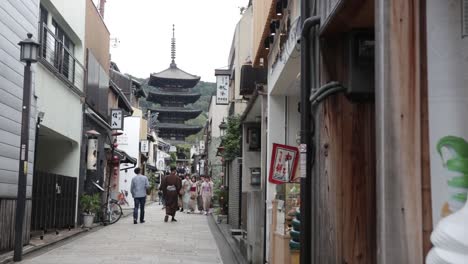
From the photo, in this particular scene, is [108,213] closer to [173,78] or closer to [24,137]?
[24,137]

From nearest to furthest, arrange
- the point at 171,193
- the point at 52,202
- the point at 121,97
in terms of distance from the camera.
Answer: the point at 52,202, the point at 171,193, the point at 121,97

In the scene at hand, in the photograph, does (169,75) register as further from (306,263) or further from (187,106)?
(306,263)

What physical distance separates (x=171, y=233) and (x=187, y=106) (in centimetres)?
5999

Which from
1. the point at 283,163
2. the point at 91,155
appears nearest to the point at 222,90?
the point at 91,155

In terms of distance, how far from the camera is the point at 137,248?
12.6m

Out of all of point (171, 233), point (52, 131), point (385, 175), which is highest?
point (52, 131)

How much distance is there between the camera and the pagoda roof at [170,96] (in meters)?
71.5

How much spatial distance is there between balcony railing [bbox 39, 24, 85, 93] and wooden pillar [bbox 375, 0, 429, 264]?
1221 cm

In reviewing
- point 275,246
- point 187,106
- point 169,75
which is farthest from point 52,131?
point 187,106

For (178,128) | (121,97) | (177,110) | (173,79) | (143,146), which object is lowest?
(143,146)

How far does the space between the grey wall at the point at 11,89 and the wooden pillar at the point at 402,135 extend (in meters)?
9.08

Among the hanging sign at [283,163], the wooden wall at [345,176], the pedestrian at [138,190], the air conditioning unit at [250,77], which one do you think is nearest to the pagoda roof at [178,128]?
the pedestrian at [138,190]

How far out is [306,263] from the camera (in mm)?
5297

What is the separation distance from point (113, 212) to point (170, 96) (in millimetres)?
51281
